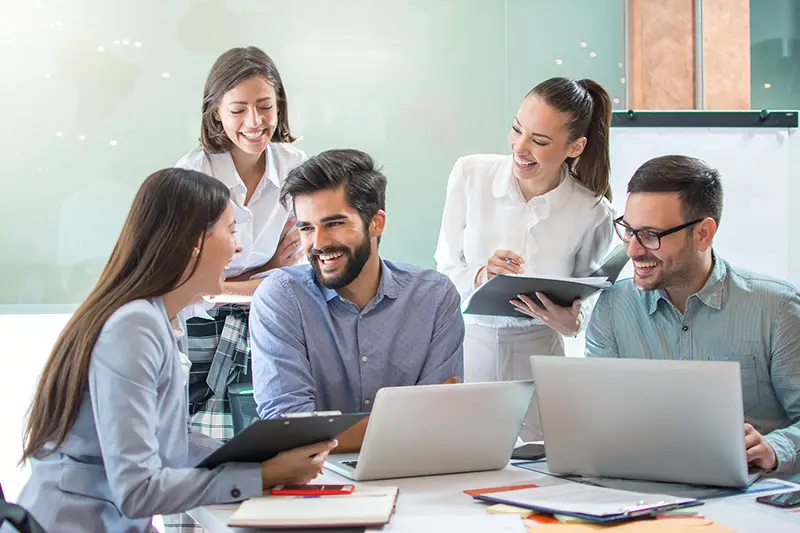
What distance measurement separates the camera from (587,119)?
2.80m

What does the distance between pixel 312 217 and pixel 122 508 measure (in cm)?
94

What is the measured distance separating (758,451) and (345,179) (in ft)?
3.82

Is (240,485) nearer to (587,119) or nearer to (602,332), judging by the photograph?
(602,332)

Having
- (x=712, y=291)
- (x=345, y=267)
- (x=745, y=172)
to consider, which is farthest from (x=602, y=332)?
(x=745, y=172)

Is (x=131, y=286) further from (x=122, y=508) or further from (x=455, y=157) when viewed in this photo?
(x=455, y=157)

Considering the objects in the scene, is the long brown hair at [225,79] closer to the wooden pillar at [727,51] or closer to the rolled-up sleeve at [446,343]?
the rolled-up sleeve at [446,343]

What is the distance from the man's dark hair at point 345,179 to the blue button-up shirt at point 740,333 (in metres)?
0.70

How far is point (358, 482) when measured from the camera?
175 centimetres

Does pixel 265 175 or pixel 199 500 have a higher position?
pixel 265 175

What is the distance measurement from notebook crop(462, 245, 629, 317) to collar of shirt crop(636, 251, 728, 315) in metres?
0.13

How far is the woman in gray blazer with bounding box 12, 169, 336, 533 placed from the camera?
1560 millimetres

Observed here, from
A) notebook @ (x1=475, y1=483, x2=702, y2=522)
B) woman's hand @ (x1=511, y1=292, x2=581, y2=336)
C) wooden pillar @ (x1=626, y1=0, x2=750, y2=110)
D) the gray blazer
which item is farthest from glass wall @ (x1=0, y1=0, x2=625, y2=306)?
notebook @ (x1=475, y1=483, x2=702, y2=522)

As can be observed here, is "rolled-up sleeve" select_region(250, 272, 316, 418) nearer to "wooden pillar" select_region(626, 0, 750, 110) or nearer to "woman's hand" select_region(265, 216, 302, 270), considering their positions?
"woman's hand" select_region(265, 216, 302, 270)

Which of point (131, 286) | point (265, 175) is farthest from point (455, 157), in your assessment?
point (131, 286)
